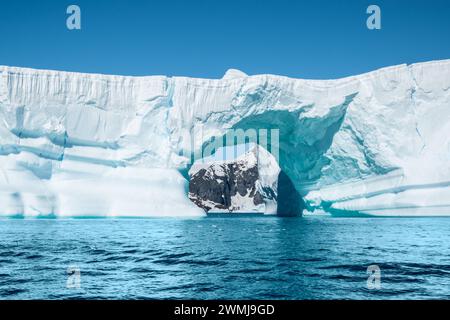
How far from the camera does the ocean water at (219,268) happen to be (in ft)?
21.7

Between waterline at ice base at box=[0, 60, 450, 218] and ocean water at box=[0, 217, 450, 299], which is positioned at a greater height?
waterline at ice base at box=[0, 60, 450, 218]

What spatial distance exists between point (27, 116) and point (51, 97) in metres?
1.48

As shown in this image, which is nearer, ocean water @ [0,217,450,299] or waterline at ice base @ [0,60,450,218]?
ocean water @ [0,217,450,299]

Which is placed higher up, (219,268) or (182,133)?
(182,133)

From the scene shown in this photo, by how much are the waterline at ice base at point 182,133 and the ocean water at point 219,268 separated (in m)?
8.48

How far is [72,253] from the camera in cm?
1073

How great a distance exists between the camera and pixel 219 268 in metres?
8.79

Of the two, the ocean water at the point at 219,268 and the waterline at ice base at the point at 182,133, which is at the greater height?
the waterline at ice base at the point at 182,133

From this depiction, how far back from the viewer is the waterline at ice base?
73.2ft

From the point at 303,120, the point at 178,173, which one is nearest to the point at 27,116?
the point at 178,173

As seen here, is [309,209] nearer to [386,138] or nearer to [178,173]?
[386,138]

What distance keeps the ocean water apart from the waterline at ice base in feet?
27.8

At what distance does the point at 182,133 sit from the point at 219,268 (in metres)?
16.3

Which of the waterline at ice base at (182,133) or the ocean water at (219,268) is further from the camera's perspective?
the waterline at ice base at (182,133)
